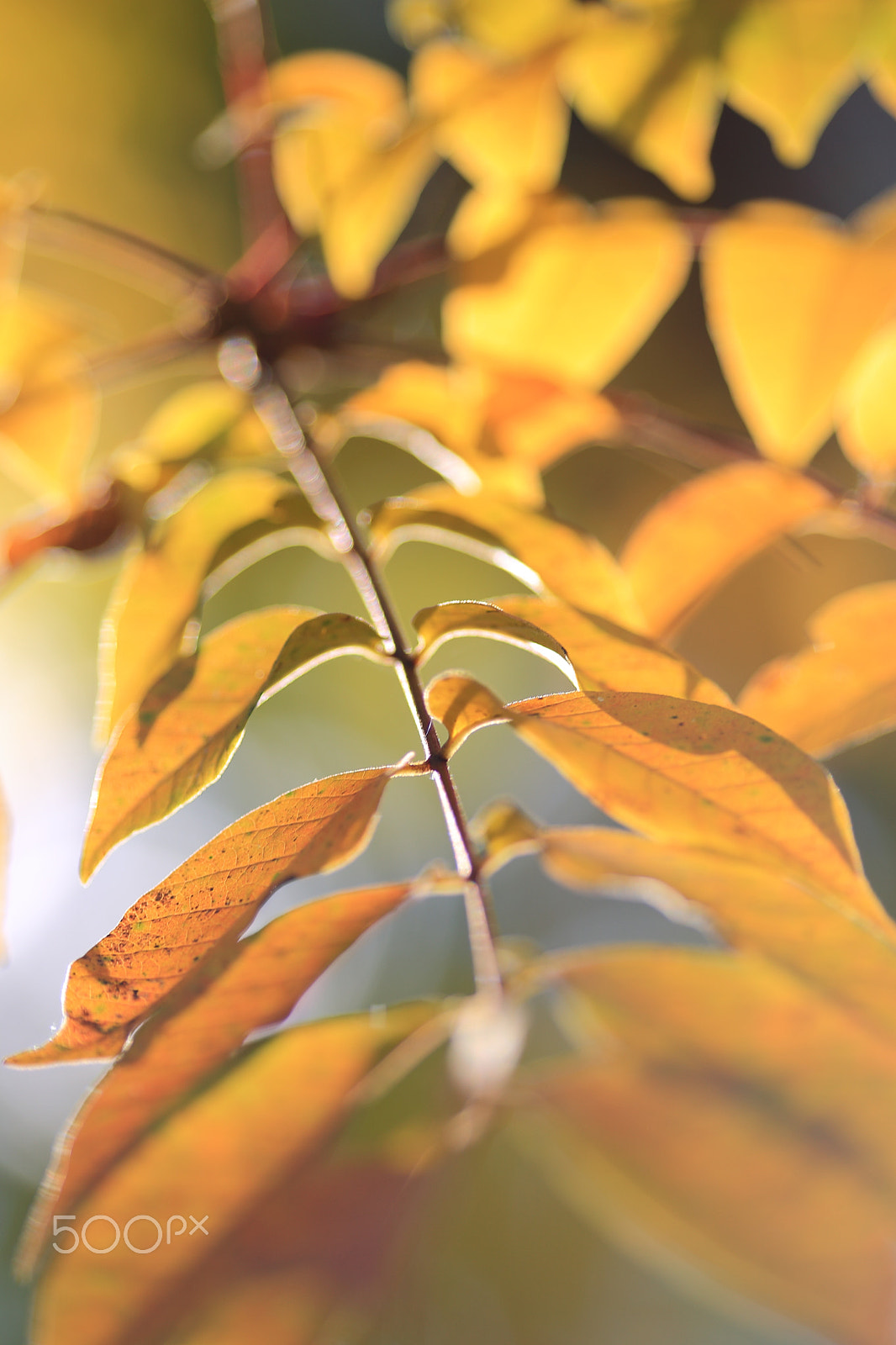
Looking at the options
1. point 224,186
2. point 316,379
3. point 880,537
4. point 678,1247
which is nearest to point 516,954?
point 678,1247

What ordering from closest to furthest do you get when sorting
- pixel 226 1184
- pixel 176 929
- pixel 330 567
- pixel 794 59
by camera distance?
pixel 176 929 < pixel 226 1184 < pixel 794 59 < pixel 330 567

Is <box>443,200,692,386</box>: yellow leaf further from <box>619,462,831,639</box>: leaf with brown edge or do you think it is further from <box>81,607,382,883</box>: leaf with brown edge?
<box>81,607,382,883</box>: leaf with brown edge

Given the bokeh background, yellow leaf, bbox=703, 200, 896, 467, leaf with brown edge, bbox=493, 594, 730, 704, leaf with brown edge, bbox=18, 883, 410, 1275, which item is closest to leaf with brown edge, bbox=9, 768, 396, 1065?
leaf with brown edge, bbox=18, 883, 410, 1275

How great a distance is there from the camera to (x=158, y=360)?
72 centimetres

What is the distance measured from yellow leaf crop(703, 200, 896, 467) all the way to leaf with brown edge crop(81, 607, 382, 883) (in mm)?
324

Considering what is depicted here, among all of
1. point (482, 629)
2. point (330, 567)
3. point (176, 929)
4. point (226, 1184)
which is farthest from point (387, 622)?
point (330, 567)

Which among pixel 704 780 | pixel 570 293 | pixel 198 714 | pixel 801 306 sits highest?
pixel 570 293

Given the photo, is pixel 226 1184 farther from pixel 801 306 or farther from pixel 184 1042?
pixel 801 306

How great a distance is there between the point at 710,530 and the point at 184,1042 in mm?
409

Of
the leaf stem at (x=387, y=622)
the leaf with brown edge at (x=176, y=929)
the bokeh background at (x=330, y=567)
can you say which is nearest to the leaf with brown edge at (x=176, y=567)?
the leaf stem at (x=387, y=622)

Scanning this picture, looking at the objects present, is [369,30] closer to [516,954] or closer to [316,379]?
[316,379]

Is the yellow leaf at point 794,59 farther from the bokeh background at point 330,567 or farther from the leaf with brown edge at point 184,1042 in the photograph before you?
the bokeh background at point 330,567

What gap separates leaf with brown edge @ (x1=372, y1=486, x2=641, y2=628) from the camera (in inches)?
19.3

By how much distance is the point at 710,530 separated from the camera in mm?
604
